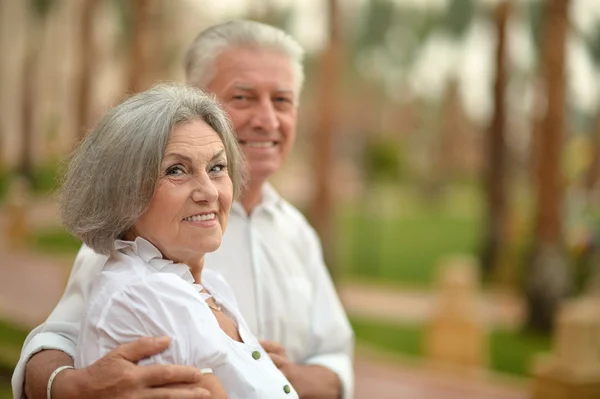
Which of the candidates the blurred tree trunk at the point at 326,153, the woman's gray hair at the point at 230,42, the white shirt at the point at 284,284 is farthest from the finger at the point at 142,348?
the blurred tree trunk at the point at 326,153

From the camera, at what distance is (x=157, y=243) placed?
76.7 inches

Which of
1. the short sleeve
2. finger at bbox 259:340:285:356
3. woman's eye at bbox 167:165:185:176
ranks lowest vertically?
finger at bbox 259:340:285:356

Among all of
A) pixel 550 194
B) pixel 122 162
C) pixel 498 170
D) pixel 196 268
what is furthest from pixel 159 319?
pixel 498 170

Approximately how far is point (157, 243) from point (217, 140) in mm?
270

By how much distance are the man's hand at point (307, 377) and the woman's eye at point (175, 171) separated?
0.55 meters

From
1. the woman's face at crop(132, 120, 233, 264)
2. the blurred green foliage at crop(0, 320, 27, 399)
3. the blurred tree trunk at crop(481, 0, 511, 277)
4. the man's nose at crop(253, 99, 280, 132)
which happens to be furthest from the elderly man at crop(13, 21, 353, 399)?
the blurred tree trunk at crop(481, 0, 511, 277)

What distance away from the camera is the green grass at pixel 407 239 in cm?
1905

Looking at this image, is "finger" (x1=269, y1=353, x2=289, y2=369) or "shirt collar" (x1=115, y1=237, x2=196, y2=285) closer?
"shirt collar" (x1=115, y1=237, x2=196, y2=285)

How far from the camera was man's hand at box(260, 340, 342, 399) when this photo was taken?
2280mm

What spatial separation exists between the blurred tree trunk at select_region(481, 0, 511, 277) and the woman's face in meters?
14.8

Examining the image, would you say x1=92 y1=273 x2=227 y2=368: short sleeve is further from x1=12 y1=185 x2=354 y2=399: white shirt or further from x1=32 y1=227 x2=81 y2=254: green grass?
x1=32 y1=227 x2=81 y2=254: green grass

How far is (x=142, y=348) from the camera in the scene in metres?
1.79

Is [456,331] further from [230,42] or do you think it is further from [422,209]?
[422,209]

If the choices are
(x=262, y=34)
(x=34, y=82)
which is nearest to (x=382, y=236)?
(x=34, y=82)
